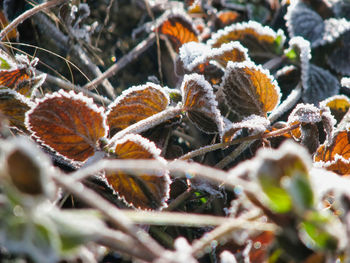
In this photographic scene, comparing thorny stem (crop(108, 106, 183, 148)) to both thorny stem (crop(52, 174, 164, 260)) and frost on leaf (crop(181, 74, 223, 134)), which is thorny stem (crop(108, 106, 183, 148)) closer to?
frost on leaf (crop(181, 74, 223, 134))

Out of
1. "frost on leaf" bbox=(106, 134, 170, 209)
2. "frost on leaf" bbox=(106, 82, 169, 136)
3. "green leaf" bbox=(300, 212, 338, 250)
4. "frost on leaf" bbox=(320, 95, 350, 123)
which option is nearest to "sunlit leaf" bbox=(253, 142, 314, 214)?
"green leaf" bbox=(300, 212, 338, 250)

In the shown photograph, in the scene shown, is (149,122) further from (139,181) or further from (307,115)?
(307,115)

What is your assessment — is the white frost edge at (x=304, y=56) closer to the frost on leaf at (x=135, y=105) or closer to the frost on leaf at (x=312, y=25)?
the frost on leaf at (x=312, y=25)

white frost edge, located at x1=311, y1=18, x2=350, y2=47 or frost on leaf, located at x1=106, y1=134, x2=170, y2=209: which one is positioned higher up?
white frost edge, located at x1=311, y1=18, x2=350, y2=47

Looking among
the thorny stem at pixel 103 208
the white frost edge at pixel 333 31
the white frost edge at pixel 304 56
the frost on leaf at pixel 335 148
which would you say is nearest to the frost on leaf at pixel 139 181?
the thorny stem at pixel 103 208

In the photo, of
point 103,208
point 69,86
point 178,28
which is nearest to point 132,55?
point 178,28
